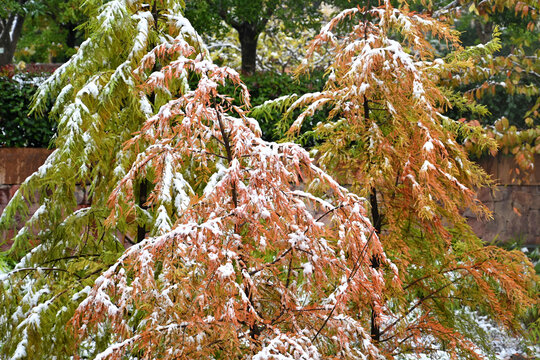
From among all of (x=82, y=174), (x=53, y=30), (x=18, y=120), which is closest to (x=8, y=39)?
(x=53, y=30)

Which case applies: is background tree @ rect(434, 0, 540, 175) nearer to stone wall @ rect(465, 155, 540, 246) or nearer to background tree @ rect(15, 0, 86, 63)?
stone wall @ rect(465, 155, 540, 246)

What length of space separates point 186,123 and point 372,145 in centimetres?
156

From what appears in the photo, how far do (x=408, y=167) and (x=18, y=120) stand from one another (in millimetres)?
6275

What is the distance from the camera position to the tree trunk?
9914mm

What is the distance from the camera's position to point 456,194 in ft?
12.5

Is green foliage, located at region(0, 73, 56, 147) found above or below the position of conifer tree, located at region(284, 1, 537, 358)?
above

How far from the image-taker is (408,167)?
3582mm

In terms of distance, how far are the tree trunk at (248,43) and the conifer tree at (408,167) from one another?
6.01m

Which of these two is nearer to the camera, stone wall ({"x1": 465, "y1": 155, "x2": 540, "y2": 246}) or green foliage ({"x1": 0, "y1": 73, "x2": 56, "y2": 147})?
green foliage ({"x1": 0, "y1": 73, "x2": 56, "y2": 147})

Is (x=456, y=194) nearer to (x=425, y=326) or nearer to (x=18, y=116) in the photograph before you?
(x=425, y=326)

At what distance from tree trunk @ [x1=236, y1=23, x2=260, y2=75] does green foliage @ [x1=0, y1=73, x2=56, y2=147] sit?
3589 millimetres

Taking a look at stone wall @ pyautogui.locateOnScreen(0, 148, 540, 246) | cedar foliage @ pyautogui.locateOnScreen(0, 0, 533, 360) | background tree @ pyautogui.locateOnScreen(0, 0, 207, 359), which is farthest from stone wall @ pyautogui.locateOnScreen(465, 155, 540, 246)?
background tree @ pyautogui.locateOnScreen(0, 0, 207, 359)

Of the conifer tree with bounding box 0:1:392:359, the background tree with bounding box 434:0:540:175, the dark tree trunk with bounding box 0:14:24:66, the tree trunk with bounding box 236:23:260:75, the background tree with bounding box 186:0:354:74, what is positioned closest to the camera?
the conifer tree with bounding box 0:1:392:359

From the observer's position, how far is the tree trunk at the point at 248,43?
9.91m
